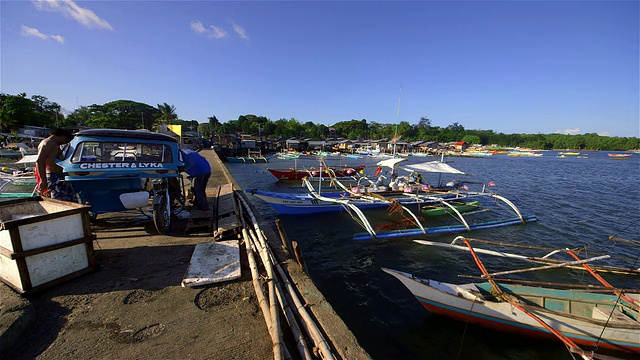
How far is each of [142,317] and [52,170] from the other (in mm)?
5036

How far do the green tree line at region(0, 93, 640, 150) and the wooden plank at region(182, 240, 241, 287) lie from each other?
68.0ft

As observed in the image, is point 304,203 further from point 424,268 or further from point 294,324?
point 294,324

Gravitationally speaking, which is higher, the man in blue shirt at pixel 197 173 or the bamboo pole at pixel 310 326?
the man in blue shirt at pixel 197 173

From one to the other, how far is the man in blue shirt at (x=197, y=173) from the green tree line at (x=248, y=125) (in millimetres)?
19051

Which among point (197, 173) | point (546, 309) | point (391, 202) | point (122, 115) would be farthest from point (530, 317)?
point (122, 115)

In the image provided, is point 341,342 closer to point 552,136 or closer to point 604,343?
point 604,343

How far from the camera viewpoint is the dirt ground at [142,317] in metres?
2.77

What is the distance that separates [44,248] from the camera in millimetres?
3453

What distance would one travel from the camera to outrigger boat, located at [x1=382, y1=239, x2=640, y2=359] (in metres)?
4.91

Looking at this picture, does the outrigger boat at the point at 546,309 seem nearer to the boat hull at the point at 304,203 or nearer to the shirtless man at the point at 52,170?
the boat hull at the point at 304,203

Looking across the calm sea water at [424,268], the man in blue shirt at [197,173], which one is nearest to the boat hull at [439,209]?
the calm sea water at [424,268]

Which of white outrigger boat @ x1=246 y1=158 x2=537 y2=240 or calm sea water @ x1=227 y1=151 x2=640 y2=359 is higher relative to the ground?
white outrigger boat @ x1=246 y1=158 x2=537 y2=240

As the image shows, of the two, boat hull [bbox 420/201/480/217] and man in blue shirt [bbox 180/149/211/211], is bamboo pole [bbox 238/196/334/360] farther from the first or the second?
boat hull [bbox 420/201/480/217]

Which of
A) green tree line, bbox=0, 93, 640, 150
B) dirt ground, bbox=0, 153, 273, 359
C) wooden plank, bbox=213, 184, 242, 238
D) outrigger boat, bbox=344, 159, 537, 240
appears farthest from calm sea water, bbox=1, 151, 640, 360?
green tree line, bbox=0, 93, 640, 150
